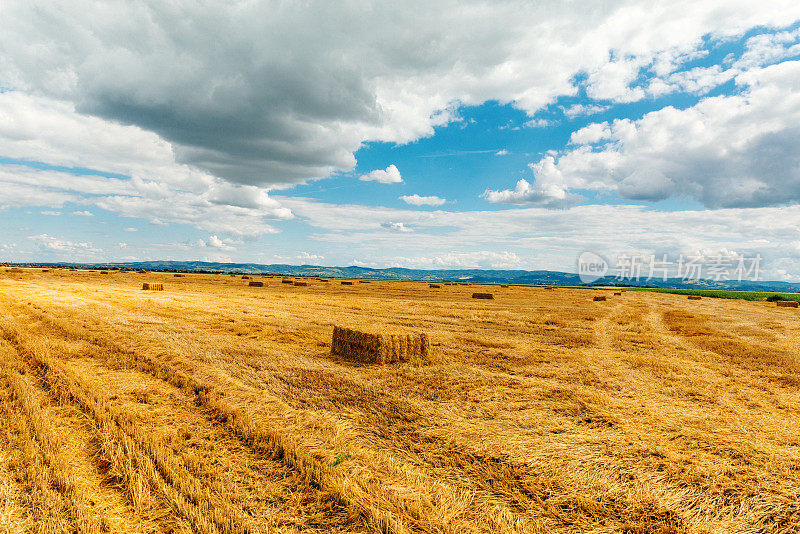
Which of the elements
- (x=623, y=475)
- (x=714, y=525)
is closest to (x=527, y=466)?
(x=623, y=475)

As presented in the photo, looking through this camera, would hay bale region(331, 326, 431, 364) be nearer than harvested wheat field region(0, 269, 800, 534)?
No

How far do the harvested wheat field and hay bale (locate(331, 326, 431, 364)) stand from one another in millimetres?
375

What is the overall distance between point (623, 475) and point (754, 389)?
7.92 meters

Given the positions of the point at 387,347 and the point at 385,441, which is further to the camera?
the point at 387,347

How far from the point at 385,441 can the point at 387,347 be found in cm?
553

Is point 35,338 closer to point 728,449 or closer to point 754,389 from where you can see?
point 728,449

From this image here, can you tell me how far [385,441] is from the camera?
21.9 feet

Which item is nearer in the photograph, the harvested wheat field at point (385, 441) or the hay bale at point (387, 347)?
the harvested wheat field at point (385, 441)

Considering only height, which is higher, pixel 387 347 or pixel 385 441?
pixel 387 347

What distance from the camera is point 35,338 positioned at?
527 inches

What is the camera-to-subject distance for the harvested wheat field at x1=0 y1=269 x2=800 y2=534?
4699 millimetres

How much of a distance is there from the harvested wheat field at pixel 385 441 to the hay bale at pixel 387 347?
0.38 m

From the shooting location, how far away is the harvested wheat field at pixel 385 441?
470 centimetres

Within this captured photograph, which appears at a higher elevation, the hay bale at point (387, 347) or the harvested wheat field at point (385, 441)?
the hay bale at point (387, 347)
